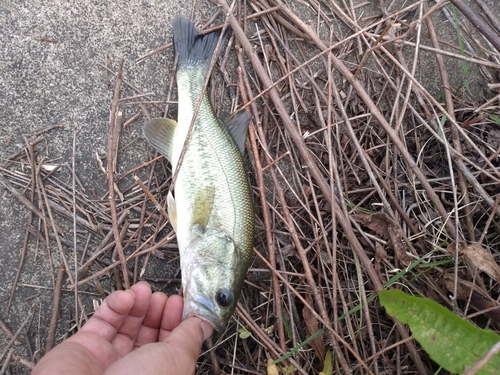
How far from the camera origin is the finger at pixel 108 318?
2318 millimetres

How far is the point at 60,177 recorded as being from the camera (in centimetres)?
307

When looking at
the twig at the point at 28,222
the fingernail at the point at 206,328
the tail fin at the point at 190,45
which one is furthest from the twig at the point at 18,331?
the tail fin at the point at 190,45

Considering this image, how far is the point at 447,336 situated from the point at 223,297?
4.35 feet

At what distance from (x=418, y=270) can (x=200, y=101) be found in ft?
6.80

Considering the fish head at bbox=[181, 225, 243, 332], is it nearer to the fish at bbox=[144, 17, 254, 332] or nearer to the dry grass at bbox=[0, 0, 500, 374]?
the fish at bbox=[144, 17, 254, 332]

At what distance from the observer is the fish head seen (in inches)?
101

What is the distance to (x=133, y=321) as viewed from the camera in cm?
260

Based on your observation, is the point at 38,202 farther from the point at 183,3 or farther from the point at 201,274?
the point at 183,3

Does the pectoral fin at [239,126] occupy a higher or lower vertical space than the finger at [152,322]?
higher

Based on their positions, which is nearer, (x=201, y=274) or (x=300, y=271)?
(x=201, y=274)

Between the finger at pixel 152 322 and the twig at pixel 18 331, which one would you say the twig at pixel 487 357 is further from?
the twig at pixel 18 331

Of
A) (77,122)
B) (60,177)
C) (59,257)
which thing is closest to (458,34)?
(77,122)

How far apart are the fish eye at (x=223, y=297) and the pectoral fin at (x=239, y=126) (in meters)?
1.05

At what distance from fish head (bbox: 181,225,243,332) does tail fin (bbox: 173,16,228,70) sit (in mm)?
1318
